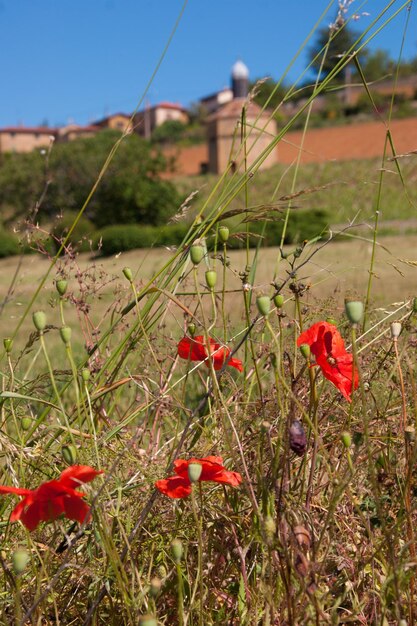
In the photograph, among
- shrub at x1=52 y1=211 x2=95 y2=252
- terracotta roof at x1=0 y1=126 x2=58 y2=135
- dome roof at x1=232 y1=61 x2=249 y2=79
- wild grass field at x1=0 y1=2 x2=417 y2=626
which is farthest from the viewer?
terracotta roof at x1=0 y1=126 x2=58 y2=135

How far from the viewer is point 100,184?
2695 centimetres

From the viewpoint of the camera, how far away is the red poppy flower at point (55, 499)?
27.1 inches

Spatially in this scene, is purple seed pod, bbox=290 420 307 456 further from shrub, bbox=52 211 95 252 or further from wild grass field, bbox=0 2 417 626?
shrub, bbox=52 211 95 252

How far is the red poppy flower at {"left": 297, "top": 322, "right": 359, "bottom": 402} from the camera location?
0.88 metres

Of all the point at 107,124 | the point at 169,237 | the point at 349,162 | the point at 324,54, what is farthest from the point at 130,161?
the point at 107,124

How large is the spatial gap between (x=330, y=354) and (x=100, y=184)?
26668mm

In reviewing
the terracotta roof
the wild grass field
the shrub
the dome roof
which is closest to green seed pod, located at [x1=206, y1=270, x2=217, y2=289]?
the wild grass field

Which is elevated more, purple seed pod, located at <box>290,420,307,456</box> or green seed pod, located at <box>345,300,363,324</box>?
green seed pod, located at <box>345,300,363,324</box>

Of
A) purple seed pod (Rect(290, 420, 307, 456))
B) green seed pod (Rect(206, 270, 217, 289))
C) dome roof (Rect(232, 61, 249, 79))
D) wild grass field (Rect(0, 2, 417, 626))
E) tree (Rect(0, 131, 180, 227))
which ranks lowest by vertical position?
tree (Rect(0, 131, 180, 227))

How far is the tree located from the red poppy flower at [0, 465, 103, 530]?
2388 cm

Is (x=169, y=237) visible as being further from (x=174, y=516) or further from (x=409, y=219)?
(x=174, y=516)

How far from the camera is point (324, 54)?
4.00 ft

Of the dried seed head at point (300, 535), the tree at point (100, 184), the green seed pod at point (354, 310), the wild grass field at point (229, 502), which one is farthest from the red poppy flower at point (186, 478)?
the tree at point (100, 184)

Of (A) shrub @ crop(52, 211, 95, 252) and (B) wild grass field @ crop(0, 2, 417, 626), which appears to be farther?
(A) shrub @ crop(52, 211, 95, 252)
